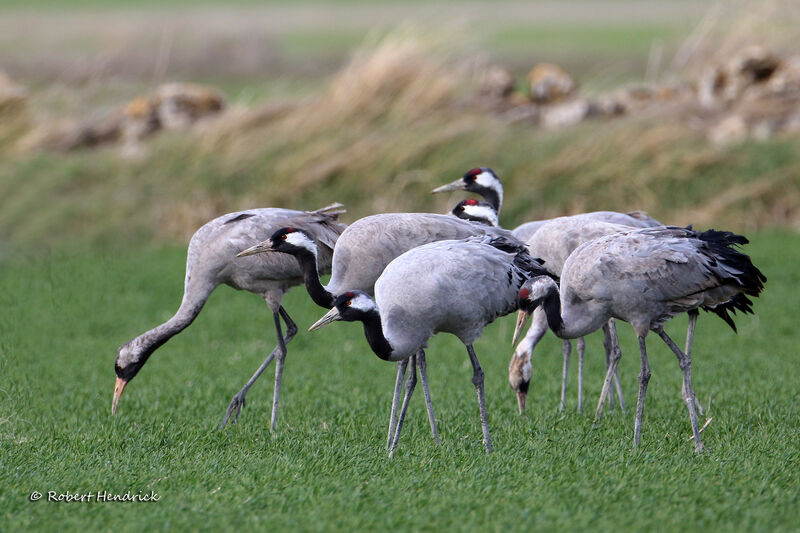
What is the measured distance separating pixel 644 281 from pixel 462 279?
1.02 metres

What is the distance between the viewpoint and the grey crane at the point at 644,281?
6.42 meters

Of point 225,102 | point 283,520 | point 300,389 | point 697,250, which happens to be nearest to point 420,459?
point 283,520

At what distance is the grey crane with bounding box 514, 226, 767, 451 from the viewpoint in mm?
6422

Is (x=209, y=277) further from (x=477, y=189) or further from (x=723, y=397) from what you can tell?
(x=723, y=397)

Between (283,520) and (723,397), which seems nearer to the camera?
(283,520)

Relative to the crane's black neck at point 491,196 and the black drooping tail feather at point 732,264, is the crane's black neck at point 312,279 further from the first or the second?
the black drooping tail feather at point 732,264

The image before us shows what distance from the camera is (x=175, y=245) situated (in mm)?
13852

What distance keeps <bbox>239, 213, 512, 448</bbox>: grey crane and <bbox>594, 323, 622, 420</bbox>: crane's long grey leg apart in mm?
1092

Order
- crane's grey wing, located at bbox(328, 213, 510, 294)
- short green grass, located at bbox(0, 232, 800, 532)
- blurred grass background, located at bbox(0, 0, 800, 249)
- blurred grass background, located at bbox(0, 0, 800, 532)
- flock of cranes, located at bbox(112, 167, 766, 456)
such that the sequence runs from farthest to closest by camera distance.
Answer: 1. blurred grass background, located at bbox(0, 0, 800, 249)
2. crane's grey wing, located at bbox(328, 213, 510, 294)
3. flock of cranes, located at bbox(112, 167, 766, 456)
4. blurred grass background, located at bbox(0, 0, 800, 532)
5. short green grass, located at bbox(0, 232, 800, 532)

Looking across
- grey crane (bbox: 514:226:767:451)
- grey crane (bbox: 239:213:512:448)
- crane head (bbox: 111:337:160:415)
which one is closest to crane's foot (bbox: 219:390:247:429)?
crane head (bbox: 111:337:160:415)

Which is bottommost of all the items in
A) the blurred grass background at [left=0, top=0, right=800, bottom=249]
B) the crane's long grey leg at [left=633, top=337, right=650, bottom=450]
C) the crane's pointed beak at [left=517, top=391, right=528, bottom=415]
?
the blurred grass background at [left=0, top=0, right=800, bottom=249]

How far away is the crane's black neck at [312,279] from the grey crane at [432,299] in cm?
39

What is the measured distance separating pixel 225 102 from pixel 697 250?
11.6 m

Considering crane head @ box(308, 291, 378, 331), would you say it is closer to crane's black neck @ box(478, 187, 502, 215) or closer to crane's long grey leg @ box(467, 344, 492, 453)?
crane's long grey leg @ box(467, 344, 492, 453)
